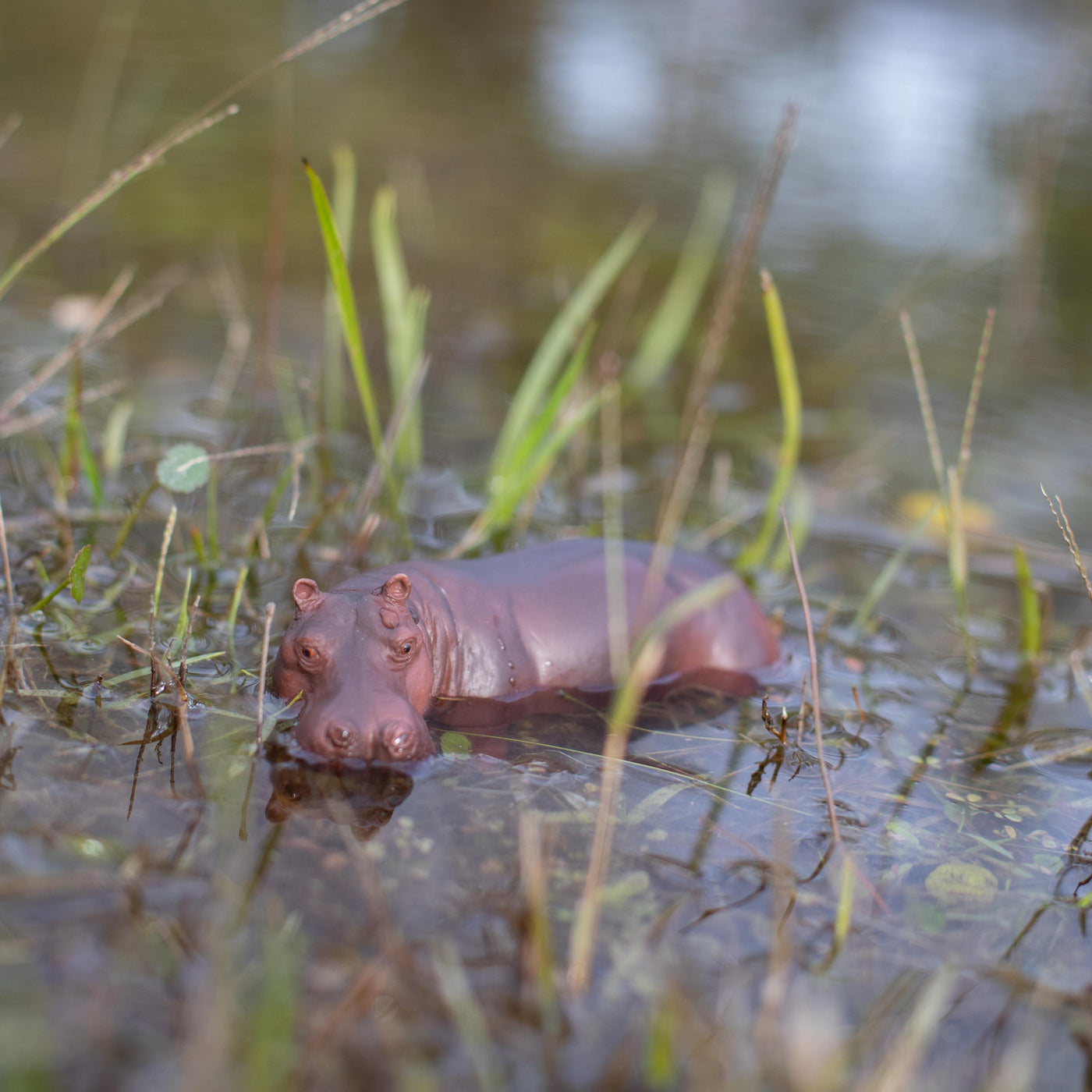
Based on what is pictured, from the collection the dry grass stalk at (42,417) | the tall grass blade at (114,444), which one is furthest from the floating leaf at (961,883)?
the tall grass blade at (114,444)

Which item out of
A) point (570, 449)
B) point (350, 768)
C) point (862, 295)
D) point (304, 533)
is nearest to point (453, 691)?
point (350, 768)

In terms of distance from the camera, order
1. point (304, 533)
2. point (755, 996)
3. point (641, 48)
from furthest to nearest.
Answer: point (641, 48), point (304, 533), point (755, 996)

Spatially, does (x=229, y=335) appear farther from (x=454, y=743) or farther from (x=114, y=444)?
(x=454, y=743)

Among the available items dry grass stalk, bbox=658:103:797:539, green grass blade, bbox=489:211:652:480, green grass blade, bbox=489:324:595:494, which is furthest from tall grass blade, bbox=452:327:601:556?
dry grass stalk, bbox=658:103:797:539

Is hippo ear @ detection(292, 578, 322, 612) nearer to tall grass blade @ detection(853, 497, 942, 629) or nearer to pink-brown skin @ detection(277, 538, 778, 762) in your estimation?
pink-brown skin @ detection(277, 538, 778, 762)

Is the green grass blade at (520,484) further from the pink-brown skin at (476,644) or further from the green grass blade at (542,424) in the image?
the pink-brown skin at (476,644)

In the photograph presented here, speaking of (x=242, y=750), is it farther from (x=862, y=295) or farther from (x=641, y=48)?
(x=641, y=48)
